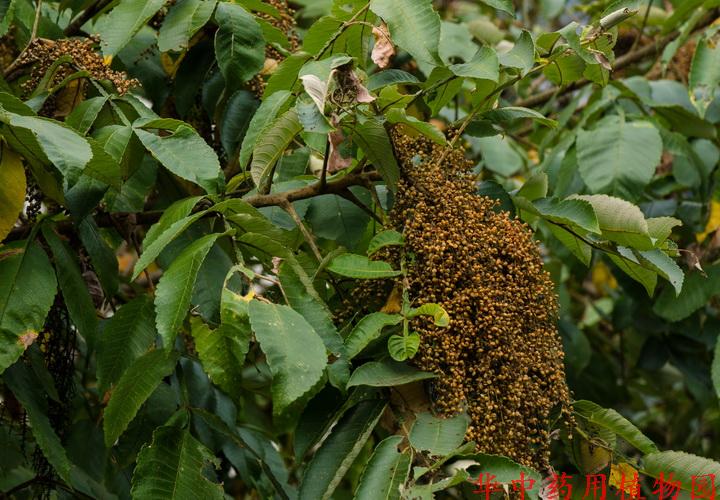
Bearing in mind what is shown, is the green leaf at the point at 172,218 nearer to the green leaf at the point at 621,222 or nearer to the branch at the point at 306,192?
the branch at the point at 306,192

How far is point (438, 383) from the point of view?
A: 1334mm

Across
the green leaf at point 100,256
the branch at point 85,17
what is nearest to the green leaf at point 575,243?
the green leaf at point 100,256

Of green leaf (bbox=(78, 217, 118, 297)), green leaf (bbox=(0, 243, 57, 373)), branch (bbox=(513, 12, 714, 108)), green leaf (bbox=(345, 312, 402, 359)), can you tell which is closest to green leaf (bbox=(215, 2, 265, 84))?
green leaf (bbox=(78, 217, 118, 297))

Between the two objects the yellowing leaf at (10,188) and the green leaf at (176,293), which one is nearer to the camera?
the green leaf at (176,293)

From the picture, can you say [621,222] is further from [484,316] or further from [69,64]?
[69,64]

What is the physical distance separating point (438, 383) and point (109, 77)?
717 millimetres

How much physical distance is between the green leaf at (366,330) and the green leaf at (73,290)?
44 cm

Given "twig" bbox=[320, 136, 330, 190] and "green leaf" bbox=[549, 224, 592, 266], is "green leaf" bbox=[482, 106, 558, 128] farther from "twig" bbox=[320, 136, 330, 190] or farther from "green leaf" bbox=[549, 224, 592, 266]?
"twig" bbox=[320, 136, 330, 190]

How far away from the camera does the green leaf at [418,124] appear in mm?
1426

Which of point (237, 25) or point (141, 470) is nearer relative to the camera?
point (141, 470)

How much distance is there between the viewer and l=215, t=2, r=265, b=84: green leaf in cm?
168

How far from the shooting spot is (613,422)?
4.92 ft

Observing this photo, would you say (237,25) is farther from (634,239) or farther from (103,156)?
(634,239)

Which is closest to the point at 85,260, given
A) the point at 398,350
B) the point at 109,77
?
the point at 109,77
